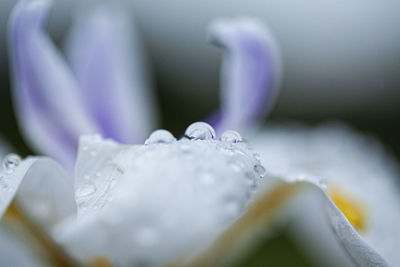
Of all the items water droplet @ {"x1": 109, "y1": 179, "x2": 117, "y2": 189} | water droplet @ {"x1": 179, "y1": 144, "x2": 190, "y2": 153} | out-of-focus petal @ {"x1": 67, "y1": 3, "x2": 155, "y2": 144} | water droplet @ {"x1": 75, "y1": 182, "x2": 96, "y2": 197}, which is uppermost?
out-of-focus petal @ {"x1": 67, "y1": 3, "x2": 155, "y2": 144}

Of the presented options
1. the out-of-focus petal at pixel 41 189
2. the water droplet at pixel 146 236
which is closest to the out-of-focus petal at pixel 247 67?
the out-of-focus petal at pixel 41 189

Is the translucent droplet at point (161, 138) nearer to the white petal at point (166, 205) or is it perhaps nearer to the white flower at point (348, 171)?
the white petal at point (166, 205)

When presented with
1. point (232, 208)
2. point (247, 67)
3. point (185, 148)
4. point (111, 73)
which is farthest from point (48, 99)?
point (232, 208)

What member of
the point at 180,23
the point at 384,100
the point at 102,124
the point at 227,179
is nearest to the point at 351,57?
the point at 384,100

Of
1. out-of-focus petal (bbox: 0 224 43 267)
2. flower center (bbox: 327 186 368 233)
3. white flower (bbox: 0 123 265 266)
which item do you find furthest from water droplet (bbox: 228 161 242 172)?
flower center (bbox: 327 186 368 233)

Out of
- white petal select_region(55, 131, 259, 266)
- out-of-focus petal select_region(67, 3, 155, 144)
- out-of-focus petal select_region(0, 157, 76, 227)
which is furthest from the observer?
out-of-focus petal select_region(67, 3, 155, 144)

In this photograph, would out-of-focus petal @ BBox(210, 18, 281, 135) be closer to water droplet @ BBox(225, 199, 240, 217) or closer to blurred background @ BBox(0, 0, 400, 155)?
water droplet @ BBox(225, 199, 240, 217)

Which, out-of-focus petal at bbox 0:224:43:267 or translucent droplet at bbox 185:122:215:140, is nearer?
translucent droplet at bbox 185:122:215:140
